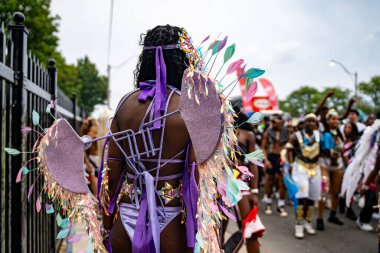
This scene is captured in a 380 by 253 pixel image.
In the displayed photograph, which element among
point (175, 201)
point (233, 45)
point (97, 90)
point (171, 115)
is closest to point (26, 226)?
point (175, 201)

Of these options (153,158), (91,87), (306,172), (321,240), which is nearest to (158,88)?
(153,158)

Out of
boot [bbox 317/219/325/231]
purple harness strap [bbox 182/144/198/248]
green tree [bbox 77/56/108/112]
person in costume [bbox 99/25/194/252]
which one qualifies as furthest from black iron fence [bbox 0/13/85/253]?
green tree [bbox 77/56/108/112]

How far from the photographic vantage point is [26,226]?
2.56 meters

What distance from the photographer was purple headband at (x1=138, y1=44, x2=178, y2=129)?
175 cm

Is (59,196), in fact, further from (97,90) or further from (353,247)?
(97,90)

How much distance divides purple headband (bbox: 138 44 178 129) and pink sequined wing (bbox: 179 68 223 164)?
24cm

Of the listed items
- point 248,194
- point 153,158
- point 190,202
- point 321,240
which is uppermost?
point 153,158

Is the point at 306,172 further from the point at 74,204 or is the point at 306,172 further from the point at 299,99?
the point at 299,99

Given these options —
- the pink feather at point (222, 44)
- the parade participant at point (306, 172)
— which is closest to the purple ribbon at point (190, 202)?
the pink feather at point (222, 44)

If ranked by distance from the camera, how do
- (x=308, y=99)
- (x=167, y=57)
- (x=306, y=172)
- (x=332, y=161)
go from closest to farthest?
(x=167, y=57)
(x=306, y=172)
(x=332, y=161)
(x=308, y=99)

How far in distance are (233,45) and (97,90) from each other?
62.6 metres

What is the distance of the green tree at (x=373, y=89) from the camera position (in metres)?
50.1

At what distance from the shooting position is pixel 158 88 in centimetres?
180

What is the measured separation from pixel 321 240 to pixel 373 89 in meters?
51.5
